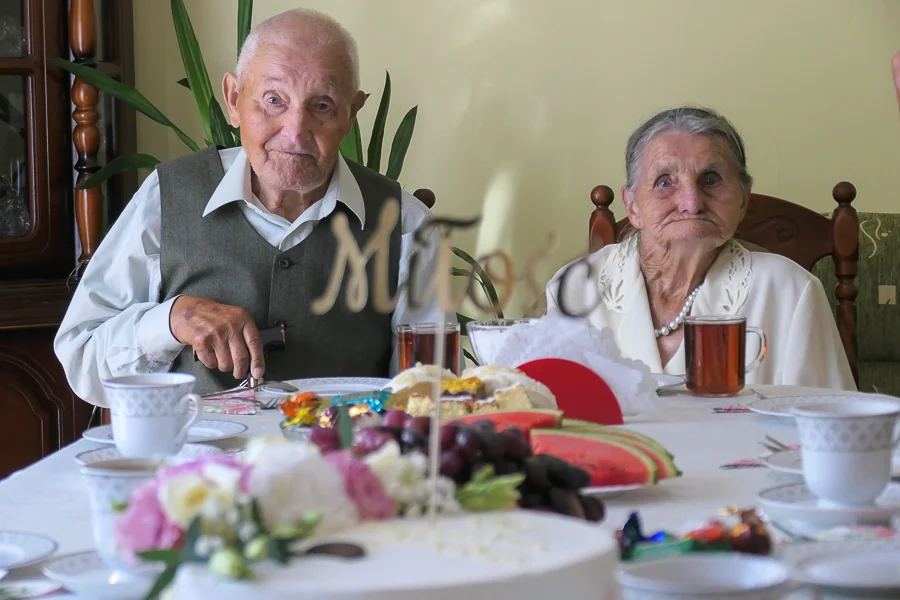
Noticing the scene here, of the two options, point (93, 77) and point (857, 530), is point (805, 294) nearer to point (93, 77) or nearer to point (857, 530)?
point (857, 530)

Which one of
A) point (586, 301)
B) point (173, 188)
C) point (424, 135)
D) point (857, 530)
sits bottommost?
point (857, 530)

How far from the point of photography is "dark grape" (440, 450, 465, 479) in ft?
2.44

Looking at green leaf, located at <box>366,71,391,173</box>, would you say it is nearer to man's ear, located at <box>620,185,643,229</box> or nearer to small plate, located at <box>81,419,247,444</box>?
man's ear, located at <box>620,185,643,229</box>

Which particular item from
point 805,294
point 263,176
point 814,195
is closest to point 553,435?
point 805,294

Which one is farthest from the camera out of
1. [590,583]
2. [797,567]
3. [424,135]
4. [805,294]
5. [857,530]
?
[424,135]

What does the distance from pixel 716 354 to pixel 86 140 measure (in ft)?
6.07

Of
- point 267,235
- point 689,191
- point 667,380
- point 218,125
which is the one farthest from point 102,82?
point 667,380

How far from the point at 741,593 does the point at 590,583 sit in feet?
0.25

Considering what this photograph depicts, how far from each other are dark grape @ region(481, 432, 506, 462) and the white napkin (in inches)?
27.5

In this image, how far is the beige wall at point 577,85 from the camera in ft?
10.5

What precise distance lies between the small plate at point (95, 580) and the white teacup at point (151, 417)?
37cm

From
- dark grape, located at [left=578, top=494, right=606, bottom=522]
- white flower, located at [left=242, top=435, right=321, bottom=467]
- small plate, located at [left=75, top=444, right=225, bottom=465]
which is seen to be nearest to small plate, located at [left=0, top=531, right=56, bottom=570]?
small plate, located at [left=75, top=444, right=225, bottom=465]

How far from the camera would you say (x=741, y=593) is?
1.95ft

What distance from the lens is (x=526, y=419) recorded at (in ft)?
3.67
